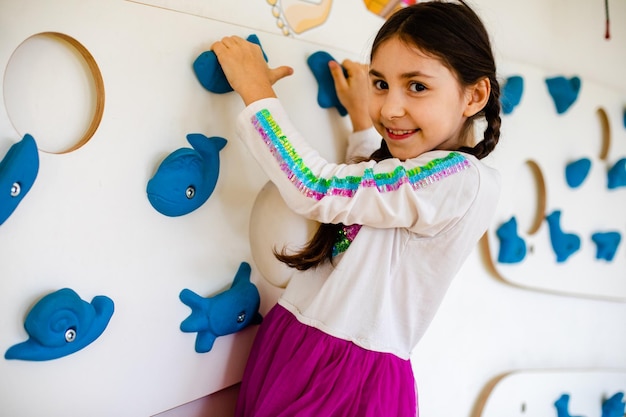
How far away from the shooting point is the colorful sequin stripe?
62 cm

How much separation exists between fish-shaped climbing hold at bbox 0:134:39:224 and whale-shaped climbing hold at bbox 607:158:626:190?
1.20 meters

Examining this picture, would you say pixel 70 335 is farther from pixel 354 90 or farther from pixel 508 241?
pixel 508 241

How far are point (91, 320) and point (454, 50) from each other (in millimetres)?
512

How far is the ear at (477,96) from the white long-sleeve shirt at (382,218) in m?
0.08

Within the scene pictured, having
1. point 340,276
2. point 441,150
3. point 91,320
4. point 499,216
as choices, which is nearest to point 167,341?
point 91,320

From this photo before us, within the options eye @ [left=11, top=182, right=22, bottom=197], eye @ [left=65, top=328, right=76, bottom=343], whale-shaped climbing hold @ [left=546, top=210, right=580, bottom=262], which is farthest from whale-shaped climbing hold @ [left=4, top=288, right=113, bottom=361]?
whale-shaped climbing hold @ [left=546, top=210, right=580, bottom=262]

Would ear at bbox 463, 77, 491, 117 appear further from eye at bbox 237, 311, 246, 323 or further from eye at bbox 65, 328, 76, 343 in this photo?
eye at bbox 65, 328, 76, 343

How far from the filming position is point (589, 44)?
128cm

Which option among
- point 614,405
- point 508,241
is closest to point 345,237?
point 508,241

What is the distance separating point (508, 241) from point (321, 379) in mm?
557

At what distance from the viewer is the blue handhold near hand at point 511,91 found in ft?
3.38

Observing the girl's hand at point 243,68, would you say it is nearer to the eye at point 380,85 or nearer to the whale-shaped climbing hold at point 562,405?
the eye at point 380,85

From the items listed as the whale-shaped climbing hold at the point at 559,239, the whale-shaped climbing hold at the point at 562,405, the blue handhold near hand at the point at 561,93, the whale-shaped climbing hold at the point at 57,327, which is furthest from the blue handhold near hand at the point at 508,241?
the whale-shaped climbing hold at the point at 57,327

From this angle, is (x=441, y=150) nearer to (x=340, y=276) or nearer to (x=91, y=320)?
(x=340, y=276)
